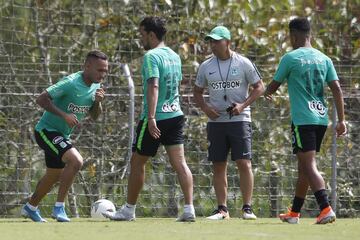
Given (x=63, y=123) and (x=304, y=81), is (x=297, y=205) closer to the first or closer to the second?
(x=304, y=81)

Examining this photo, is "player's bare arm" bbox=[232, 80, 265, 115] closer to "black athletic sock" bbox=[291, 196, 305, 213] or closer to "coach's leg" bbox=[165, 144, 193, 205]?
"coach's leg" bbox=[165, 144, 193, 205]

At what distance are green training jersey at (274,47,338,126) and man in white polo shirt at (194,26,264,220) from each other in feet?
4.06

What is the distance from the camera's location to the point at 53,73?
50.4 feet

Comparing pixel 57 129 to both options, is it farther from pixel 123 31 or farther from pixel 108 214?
pixel 123 31

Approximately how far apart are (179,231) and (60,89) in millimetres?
2625

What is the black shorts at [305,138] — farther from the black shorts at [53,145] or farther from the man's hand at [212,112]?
the black shorts at [53,145]

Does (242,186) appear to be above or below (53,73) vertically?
below

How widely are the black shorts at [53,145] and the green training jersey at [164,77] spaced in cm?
86

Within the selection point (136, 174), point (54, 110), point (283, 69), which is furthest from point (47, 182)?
point (283, 69)

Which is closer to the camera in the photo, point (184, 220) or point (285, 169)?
point (184, 220)

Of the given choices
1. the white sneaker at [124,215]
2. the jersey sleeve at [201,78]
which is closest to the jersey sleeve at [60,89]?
the white sneaker at [124,215]

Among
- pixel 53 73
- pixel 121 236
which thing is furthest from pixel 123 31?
pixel 121 236

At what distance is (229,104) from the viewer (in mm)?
12156

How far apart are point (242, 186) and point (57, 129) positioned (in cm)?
208
